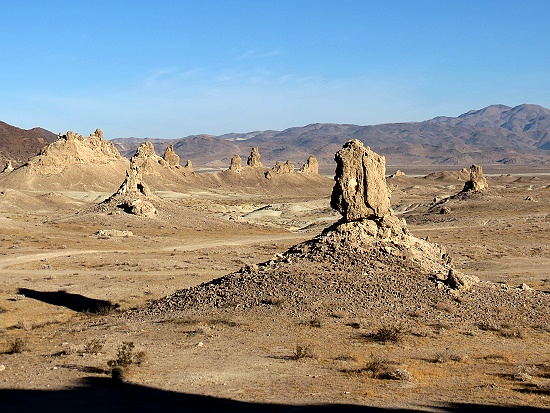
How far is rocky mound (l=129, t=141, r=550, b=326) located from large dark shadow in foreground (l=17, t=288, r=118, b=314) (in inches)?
146

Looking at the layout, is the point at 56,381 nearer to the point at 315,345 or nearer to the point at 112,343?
the point at 112,343

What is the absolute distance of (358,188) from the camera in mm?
23297

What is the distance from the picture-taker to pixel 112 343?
1683 cm

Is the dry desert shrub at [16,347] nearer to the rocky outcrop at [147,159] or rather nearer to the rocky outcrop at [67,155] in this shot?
the rocky outcrop at [67,155]

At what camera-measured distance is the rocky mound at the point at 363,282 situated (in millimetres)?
19547

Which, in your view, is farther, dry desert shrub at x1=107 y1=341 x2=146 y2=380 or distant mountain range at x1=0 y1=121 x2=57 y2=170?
distant mountain range at x1=0 y1=121 x2=57 y2=170

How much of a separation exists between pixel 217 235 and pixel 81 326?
34160 mm

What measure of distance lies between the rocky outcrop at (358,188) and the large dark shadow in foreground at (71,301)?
28.9 ft

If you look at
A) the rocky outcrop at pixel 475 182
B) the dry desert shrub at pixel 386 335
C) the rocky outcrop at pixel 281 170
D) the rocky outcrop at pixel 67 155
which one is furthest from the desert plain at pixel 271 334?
the rocky outcrop at pixel 281 170

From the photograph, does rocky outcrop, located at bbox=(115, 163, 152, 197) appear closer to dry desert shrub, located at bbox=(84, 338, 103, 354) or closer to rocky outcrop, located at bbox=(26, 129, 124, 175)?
dry desert shrub, located at bbox=(84, 338, 103, 354)

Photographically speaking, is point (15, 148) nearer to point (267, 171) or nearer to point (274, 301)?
point (267, 171)

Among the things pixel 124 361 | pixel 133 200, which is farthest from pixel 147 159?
pixel 124 361

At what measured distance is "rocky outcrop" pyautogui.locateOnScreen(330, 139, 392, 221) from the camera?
23234 mm

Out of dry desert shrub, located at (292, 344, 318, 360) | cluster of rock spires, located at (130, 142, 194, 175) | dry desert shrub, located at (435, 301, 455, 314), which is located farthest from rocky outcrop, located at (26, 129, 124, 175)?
dry desert shrub, located at (292, 344, 318, 360)
